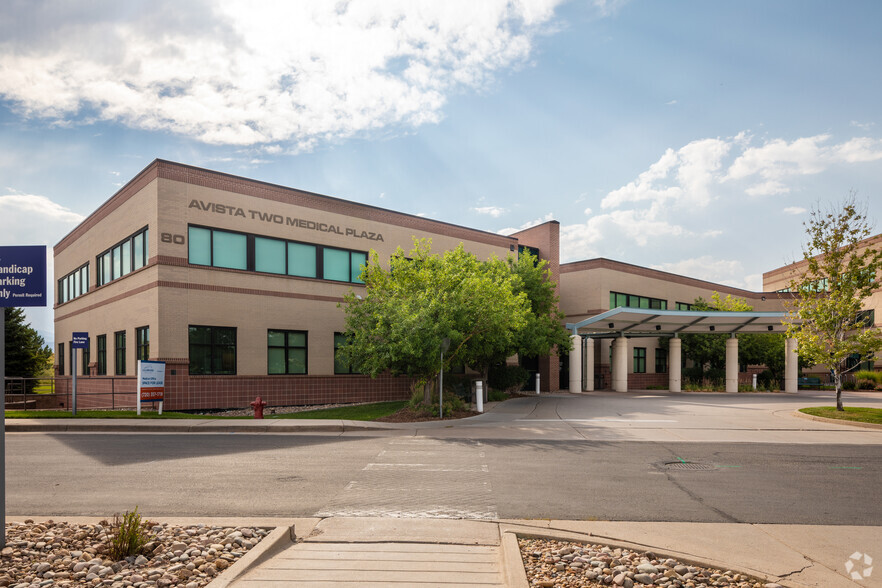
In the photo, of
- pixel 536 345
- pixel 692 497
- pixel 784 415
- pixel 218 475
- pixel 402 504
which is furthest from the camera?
pixel 536 345

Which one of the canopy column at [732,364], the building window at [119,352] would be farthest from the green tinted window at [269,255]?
the canopy column at [732,364]

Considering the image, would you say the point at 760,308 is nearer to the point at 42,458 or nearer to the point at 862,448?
the point at 862,448

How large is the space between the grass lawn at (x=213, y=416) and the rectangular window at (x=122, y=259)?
6.57 metres

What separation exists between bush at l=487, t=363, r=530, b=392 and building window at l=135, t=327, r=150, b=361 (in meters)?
17.7

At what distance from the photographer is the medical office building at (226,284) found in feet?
74.2

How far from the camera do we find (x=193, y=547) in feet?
18.5

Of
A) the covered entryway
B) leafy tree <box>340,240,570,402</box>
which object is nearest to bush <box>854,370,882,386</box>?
the covered entryway

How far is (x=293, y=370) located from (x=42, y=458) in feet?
45.8

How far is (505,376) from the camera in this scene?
3303 centimetres

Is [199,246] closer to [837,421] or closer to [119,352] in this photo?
[119,352]

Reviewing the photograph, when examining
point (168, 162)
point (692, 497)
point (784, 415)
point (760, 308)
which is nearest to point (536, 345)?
point (784, 415)

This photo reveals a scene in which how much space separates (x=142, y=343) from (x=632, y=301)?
33.8 meters

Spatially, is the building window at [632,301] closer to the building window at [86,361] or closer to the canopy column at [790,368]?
the canopy column at [790,368]

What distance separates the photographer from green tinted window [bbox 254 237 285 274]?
25.0 m
